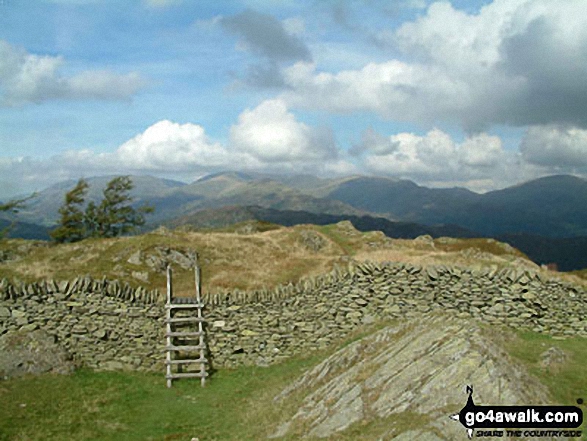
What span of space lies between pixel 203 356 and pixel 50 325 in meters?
7.66

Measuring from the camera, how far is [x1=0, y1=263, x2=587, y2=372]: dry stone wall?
19.3 meters

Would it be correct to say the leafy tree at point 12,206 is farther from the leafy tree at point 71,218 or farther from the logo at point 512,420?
the leafy tree at point 71,218

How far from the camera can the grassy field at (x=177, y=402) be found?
12469 millimetres

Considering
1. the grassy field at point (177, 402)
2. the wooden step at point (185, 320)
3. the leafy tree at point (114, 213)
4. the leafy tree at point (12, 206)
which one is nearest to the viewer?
the grassy field at point (177, 402)

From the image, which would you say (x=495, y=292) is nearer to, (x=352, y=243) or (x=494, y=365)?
(x=494, y=365)

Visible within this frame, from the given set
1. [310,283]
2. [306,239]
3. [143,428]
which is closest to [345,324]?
[310,283]

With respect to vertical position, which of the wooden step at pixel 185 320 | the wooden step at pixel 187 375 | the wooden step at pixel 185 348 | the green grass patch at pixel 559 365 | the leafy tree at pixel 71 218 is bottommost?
the wooden step at pixel 187 375

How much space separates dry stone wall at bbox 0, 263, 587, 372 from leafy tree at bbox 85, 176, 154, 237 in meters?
71.3

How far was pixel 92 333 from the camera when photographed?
65.5 ft

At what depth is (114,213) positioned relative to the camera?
90250mm

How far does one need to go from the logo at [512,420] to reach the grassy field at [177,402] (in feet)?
3.56

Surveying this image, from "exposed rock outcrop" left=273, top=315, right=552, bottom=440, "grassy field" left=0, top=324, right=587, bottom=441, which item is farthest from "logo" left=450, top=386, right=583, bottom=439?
"grassy field" left=0, top=324, right=587, bottom=441

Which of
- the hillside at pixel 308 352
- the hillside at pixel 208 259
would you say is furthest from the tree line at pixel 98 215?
the hillside at pixel 308 352

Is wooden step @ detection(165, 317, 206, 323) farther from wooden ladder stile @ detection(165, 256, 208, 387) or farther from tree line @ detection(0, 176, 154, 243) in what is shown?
tree line @ detection(0, 176, 154, 243)
